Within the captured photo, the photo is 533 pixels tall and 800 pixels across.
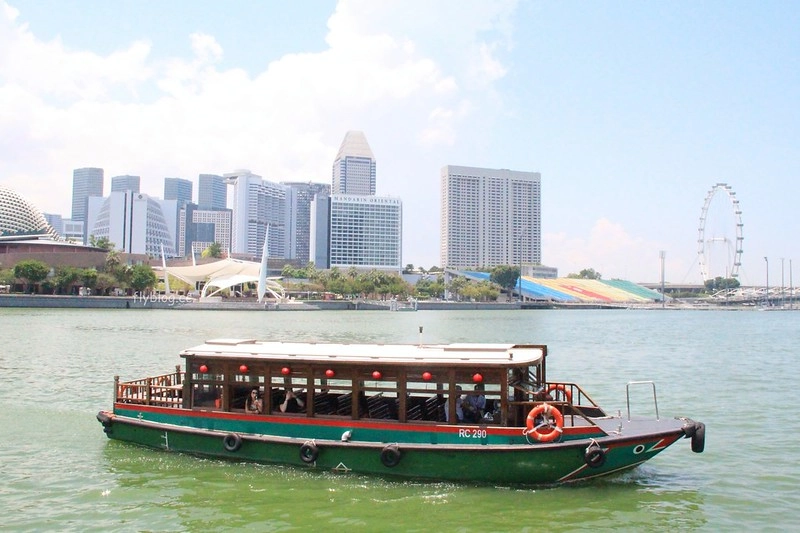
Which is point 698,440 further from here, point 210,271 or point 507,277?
point 507,277

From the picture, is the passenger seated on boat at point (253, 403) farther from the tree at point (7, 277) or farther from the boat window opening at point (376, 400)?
the tree at point (7, 277)

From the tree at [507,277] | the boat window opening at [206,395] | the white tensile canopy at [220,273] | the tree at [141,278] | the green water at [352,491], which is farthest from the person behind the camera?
the tree at [507,277]

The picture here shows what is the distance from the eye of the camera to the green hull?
36.8 feet

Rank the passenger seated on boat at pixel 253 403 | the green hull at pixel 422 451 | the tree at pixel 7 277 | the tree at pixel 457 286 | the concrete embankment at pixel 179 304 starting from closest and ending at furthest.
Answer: the green hull at pixel 422 451, the passenger seated on boat at pixel 253 403, the concrete embankment at pixel 179 304, the tree at pixel 7 277, the tree at pixel 457 286

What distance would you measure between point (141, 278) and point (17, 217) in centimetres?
5517

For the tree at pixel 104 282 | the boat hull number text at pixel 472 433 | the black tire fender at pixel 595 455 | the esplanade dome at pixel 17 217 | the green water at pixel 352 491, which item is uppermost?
the esplanade dome at pixel 17 217

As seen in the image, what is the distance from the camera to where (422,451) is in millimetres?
Result: 11531

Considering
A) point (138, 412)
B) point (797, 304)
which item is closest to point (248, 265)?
point (138, 412)

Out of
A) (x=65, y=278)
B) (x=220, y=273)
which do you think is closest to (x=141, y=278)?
(x=65, y=278)

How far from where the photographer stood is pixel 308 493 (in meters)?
11.4

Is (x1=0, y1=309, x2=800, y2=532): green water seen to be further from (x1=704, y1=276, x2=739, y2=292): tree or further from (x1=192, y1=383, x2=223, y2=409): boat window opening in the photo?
(x1=704, y1=276, x2=739, y2=292): tree

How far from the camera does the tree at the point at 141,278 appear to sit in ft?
334

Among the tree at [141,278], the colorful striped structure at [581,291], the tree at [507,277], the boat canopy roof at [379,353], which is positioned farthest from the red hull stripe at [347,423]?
the tree at [507,277]

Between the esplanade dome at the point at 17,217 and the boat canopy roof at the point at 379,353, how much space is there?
136456 mm
